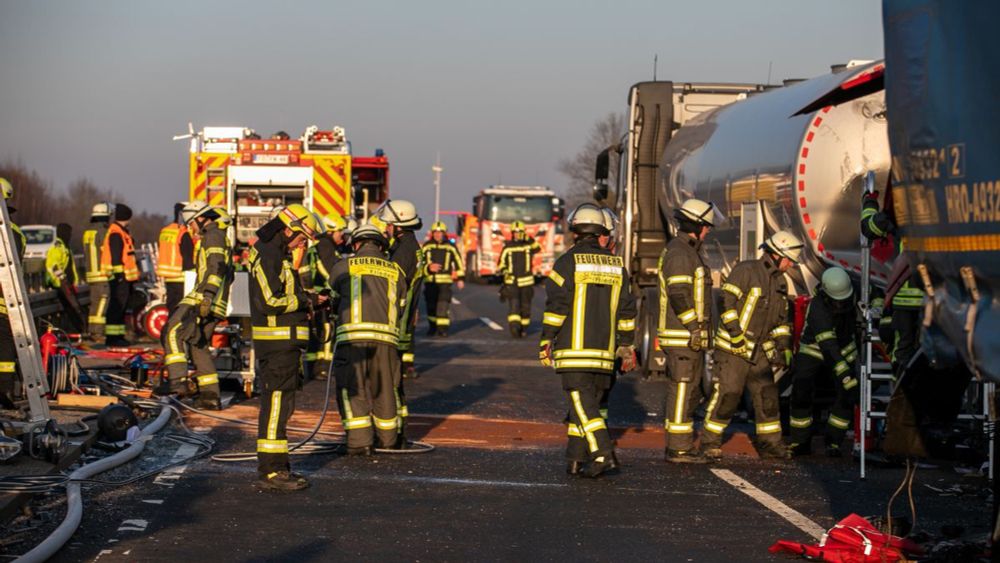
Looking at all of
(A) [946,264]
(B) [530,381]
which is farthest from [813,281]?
(A) [946,264]

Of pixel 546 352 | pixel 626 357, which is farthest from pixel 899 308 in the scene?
pixel 546 352

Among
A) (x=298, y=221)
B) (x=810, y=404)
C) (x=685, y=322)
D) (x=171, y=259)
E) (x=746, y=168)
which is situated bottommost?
(x=810, y=404)

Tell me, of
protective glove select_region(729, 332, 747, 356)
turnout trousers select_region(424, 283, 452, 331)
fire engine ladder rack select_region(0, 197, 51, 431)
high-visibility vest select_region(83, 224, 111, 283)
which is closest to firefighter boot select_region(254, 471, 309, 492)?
fire engine ladder rack select_region(0, 197, 51, 431)

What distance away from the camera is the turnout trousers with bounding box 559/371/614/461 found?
1044 cm

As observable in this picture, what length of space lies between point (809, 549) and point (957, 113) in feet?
10.3

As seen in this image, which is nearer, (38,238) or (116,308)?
(116,308)

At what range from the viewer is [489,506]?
934 cm

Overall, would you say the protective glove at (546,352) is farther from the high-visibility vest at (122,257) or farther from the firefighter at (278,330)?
the high-visibility vest at (122,257)

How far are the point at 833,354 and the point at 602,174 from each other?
30.4 ft

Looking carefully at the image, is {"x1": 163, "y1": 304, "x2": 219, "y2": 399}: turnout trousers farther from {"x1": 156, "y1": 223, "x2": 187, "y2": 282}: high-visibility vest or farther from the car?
the car

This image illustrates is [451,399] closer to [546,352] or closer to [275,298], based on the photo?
[546,352]

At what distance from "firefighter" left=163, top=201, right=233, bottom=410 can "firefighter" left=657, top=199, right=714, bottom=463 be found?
4.34 m

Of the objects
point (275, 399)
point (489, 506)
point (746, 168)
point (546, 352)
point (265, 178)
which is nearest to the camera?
point (489, 506)

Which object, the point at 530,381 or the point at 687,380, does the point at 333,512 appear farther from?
the point at 530,381
